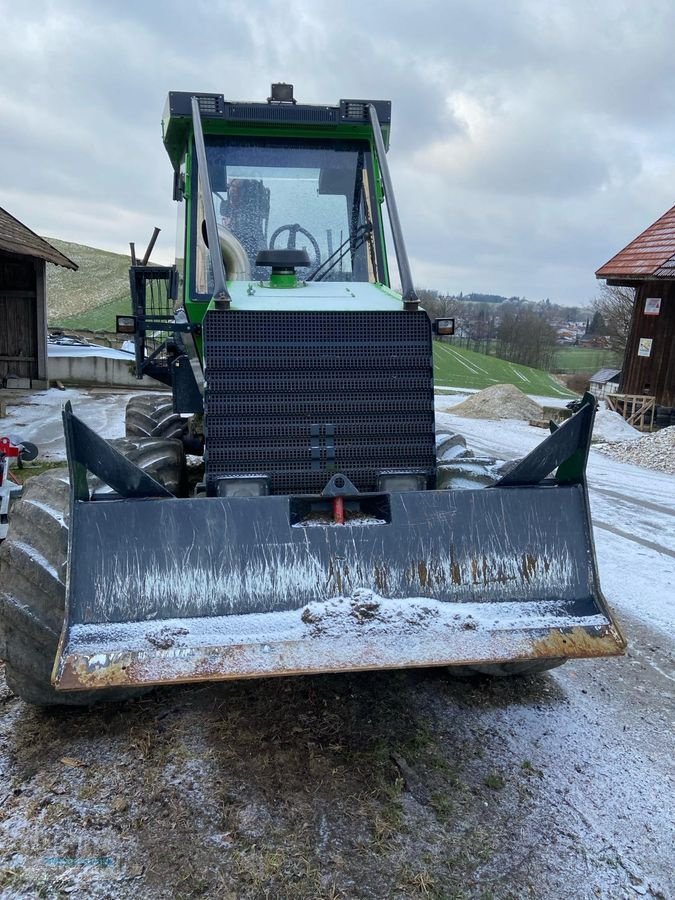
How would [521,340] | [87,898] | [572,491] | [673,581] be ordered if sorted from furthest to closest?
[521,340] → [673,581] → [572,491] → [87,898]

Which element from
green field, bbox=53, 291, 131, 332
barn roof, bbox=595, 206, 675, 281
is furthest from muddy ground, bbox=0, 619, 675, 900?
green field, bbox=53, 291, 131, 332

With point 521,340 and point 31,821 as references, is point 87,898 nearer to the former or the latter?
point 31,821

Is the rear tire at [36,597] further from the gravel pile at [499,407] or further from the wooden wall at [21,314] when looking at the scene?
the wooden wall at [21,314]

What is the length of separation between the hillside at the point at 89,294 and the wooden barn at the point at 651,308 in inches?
921

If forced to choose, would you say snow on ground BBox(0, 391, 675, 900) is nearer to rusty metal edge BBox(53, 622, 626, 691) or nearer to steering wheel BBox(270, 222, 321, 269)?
rusty metal edge BBox(53, 622, 626, 691)

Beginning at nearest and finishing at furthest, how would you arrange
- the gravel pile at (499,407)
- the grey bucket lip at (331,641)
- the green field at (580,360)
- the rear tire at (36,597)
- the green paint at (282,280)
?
1. the grey bucket lip at (331,641)
2. the rear tire at (36,597)
3. the green paint at (282,280)
4. the gravel pile at (499,407)
5. the green field at (580,360)

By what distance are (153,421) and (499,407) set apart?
1399 centimetres

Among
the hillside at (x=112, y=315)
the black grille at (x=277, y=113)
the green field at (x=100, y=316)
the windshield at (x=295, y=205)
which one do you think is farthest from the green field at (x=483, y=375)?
the black grille at (x=277, y=113)

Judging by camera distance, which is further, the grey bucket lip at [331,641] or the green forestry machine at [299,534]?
the green forestry machine at [299,534]

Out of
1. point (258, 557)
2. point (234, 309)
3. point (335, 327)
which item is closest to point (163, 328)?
point (234, 309)

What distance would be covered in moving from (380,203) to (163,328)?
169 centimetres

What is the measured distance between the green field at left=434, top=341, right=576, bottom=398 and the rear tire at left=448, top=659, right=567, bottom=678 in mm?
25957

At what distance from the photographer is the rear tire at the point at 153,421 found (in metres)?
5.60

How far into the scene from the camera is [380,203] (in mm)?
4512
